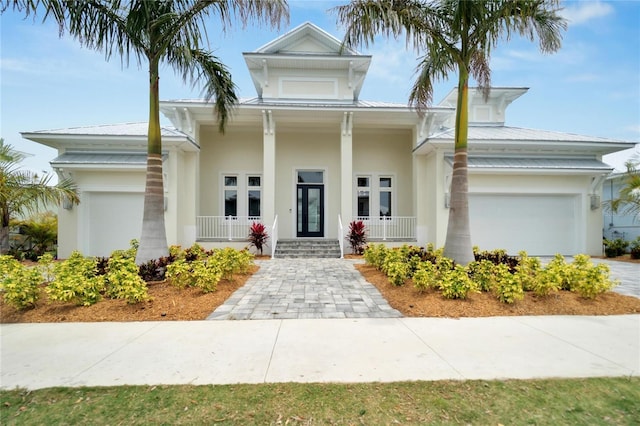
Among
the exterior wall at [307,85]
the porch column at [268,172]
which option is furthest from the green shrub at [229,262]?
the exterior wall at [307,85]

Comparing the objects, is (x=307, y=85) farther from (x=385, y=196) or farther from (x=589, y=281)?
(x=589, y=281)

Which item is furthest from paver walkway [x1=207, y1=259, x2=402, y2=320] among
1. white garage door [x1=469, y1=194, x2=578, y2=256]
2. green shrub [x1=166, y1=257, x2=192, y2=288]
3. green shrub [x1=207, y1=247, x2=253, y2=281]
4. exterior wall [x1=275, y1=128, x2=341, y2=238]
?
white garage door [x1=469, y1=194, x2=578, y2=256]

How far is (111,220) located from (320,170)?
8431 mm

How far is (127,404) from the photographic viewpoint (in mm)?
2465

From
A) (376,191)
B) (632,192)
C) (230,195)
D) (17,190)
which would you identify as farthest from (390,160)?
(17,190)

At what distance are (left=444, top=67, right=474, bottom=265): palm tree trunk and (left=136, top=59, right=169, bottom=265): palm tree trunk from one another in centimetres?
621

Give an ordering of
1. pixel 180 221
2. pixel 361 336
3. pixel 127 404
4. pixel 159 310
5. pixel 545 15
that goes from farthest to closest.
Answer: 1. pixel 180 221
2. pixel 545 15
3. pixel 159 310
4. pixel 361 336
5. pixel 127 404

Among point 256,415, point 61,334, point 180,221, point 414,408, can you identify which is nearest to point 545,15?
point 414,408

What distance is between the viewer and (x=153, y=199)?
6500 mm

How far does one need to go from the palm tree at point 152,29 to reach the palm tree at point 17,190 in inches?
218

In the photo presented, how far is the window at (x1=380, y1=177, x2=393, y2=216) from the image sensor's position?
13.5 meters

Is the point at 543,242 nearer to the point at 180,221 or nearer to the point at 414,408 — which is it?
the point at 414,408

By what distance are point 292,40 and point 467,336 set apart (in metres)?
12.5

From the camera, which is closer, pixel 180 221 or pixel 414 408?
pixel 414 408
